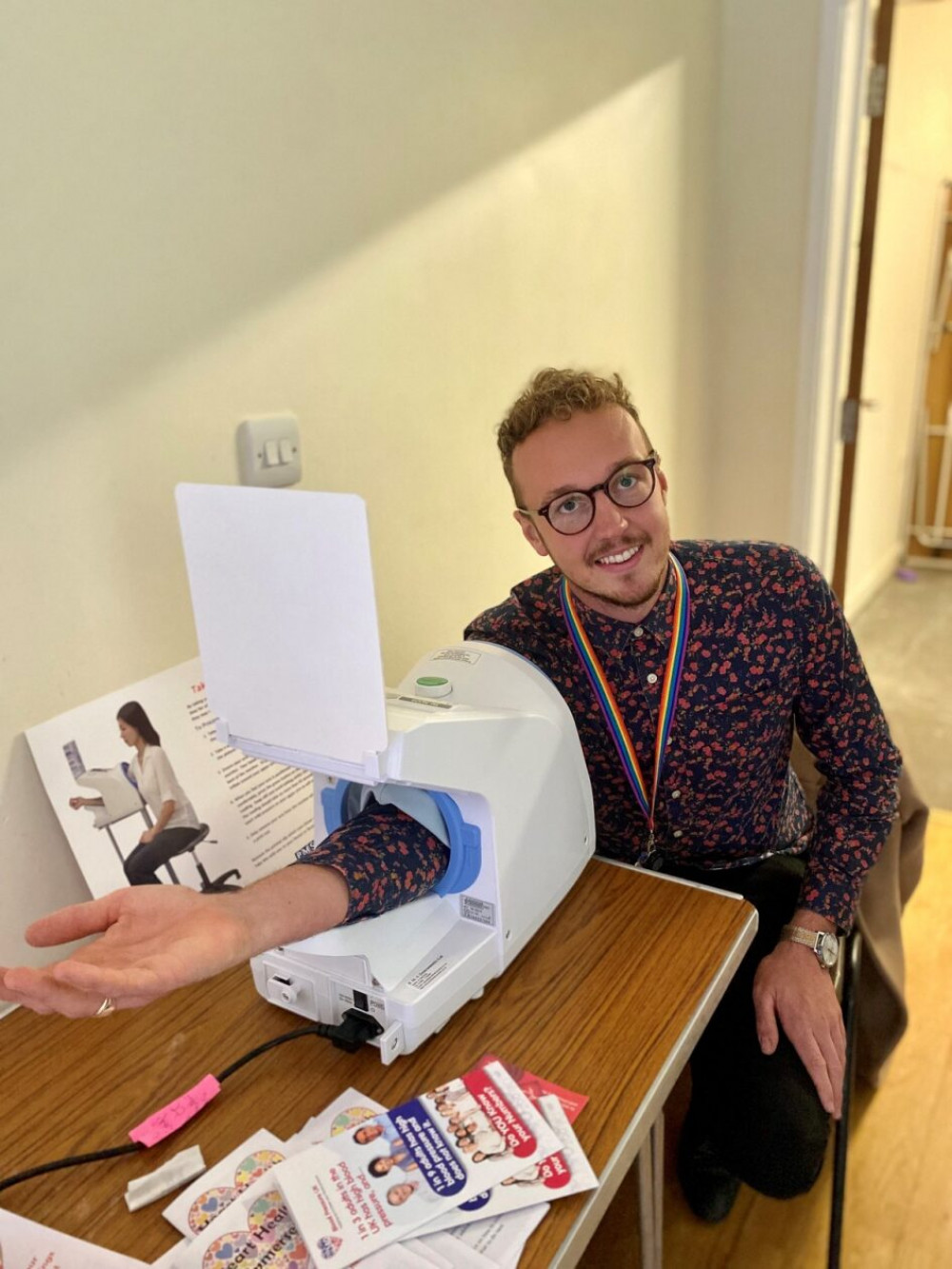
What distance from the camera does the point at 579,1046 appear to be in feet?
3.10

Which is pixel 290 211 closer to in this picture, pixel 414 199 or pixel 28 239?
pixel 414 199

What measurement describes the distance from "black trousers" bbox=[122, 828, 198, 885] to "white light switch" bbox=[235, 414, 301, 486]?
468 millimetres

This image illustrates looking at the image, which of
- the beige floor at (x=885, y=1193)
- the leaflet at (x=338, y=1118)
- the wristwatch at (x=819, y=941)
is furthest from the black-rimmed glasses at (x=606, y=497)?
the beige floor at (x=885, y=1193)

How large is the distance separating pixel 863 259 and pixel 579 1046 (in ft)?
7.55

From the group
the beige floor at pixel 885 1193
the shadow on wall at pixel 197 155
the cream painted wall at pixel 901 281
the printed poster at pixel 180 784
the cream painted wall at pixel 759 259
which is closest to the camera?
the shadow on wall at pixel 197 155

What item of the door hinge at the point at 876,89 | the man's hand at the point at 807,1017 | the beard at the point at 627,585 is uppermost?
the door hinge at the point at 876,89

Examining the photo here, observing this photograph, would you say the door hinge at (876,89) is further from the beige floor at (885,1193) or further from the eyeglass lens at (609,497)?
the beige floor at (885,1193)

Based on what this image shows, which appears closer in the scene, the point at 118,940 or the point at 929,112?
the point at 118,940

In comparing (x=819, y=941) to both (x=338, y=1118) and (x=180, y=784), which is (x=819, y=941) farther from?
(x=180, y=784)

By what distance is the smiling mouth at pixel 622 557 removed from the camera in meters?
1.23

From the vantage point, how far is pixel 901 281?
11.8ft

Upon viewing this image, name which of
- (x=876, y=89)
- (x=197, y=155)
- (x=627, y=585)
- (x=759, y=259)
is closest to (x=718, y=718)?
(x=627, y=585)

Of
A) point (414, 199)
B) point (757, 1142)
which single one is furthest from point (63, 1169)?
point (414, 199)

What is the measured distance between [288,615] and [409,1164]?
0.49 metres
